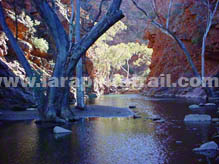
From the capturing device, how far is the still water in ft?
15.8

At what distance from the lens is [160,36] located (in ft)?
103

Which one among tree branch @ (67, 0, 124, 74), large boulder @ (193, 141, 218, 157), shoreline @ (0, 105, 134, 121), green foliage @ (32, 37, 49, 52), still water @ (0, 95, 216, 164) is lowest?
still water @ (0, 95, 216, 164)

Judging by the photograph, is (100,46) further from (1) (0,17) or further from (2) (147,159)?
(2) (147,159)

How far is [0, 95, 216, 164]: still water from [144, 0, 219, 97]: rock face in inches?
614

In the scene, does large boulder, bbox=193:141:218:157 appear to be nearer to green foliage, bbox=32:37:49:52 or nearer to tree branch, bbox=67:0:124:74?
tree branch, bbox=67:0:124:74

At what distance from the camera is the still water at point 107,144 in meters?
4.82

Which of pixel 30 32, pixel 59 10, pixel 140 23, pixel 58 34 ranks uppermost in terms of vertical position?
pixel 140 23

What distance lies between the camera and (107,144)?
238 inches

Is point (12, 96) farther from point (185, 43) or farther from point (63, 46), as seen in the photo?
point (185, 43)

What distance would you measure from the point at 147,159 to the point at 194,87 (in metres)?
20.2

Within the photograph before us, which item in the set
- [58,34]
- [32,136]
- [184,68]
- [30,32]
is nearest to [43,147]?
[32,136]

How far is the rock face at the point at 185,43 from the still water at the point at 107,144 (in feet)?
51.2

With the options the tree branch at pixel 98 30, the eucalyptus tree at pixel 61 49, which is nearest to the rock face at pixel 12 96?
the eucalyptus tree at pixel 61 49

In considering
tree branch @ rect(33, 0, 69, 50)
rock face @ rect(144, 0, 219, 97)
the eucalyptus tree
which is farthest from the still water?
rock face @ rect(144, 0, 219, 97)
